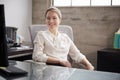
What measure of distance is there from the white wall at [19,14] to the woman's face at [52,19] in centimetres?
137

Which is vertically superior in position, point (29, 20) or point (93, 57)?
point (29, 20)

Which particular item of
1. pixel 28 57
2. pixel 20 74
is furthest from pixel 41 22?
pixel 20 74

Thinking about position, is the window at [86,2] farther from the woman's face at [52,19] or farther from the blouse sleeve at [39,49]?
the blouse sleeve at [39,49]

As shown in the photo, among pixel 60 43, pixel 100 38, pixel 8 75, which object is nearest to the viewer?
pixel 8 75

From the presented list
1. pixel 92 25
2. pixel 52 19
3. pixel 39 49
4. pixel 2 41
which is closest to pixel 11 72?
pixel 2 41

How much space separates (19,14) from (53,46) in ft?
5.89

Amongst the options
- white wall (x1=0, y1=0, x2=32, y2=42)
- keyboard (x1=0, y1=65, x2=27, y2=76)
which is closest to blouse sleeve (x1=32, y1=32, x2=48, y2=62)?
keyboard (x1=0, y1=65, x2=27, y2=76)

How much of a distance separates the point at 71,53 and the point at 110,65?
109 cm

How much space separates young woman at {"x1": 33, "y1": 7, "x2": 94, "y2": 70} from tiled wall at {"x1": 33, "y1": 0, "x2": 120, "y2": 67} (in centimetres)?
142

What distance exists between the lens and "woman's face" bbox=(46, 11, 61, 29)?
238cm

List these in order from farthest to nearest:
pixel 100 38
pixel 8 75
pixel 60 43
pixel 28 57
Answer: pixel 100 38
pixel 28 57
pixel 60 43
pixel 8 75

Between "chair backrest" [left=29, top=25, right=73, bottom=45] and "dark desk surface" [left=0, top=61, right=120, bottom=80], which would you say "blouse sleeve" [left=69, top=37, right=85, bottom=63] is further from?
"dark desk surface" [left=0, top=61, right=120, bottom=80]

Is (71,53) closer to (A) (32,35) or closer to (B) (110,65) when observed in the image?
(A) (32,35)

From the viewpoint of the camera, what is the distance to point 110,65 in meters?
3.29
